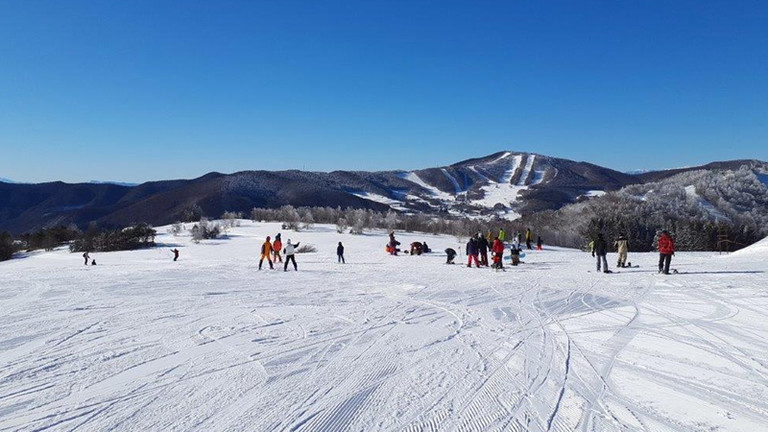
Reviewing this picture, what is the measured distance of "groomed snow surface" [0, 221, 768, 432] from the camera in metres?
4.67

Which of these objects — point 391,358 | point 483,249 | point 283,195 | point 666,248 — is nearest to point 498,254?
point 483,249

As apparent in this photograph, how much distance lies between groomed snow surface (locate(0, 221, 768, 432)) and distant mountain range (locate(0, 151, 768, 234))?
83932 mm

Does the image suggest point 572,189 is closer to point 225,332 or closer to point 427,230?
point 427,230

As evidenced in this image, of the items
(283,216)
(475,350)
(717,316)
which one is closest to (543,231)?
(283,216)

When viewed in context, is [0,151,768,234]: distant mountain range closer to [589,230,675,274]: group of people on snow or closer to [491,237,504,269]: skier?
[589,230,675,274]: group of people on snow

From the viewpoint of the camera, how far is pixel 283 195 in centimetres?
12350

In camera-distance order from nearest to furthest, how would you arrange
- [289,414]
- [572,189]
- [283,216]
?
[289,414]
[283,216]
[572,189]

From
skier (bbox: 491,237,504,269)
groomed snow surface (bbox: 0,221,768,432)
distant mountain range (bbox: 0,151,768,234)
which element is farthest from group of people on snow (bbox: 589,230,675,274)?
distant mountain range (bbox: 0,151,768,234)

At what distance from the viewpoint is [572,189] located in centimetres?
16088

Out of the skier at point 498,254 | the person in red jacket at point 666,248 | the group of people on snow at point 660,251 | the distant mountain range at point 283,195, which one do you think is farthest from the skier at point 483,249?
the distant mountain range at point 283,195

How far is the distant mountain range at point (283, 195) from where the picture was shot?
110562 mm

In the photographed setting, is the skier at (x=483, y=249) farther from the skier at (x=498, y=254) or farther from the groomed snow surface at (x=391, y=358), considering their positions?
the groomed snow surface at (x=391, y=358)

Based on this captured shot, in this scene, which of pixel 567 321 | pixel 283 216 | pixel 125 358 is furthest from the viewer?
pixel 283 216

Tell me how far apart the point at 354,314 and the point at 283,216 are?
2165 inches
